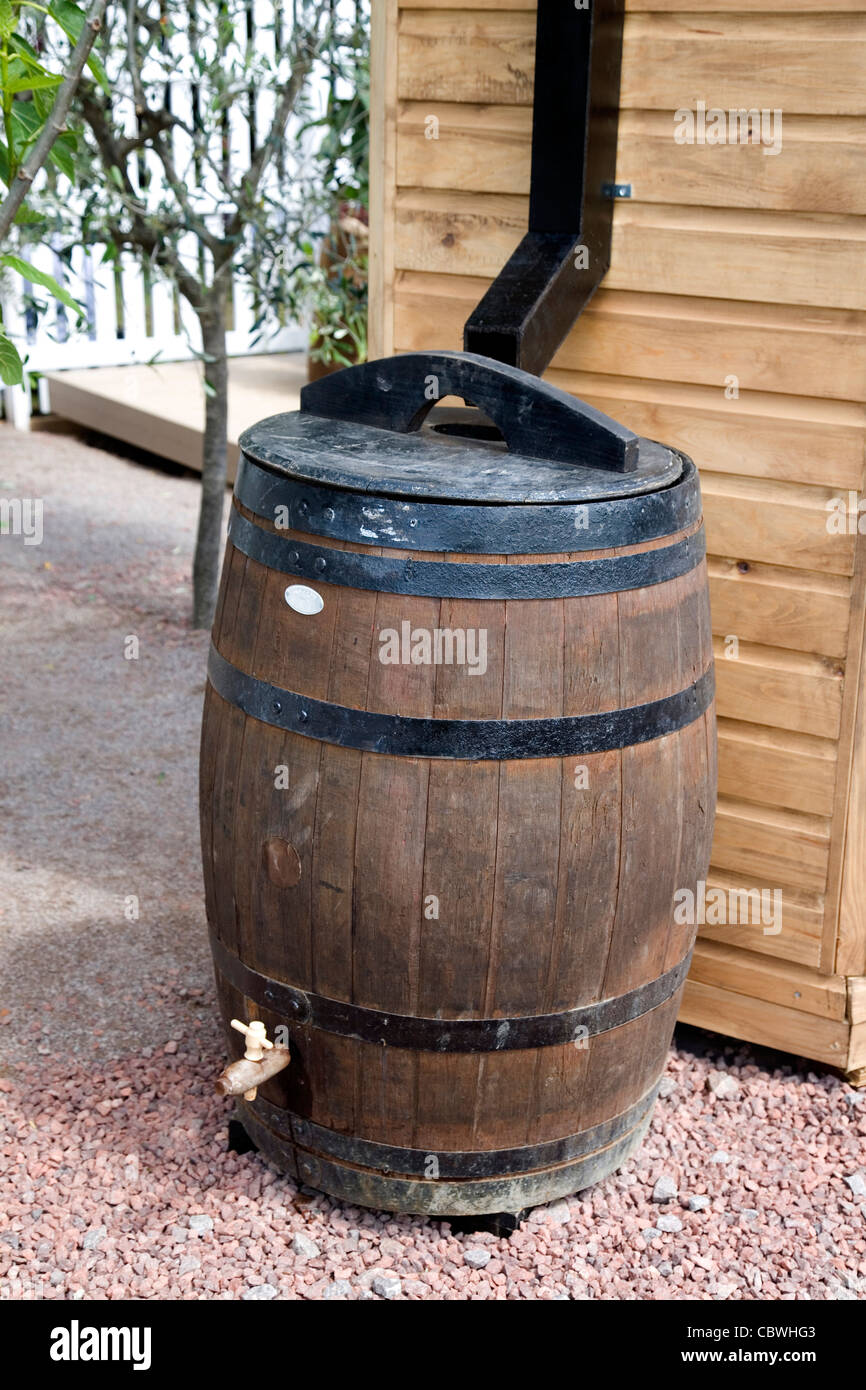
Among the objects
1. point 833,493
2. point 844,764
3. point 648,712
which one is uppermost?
point 833,493

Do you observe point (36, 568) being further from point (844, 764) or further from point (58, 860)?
point (844, 764)

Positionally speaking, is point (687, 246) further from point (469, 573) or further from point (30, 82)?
point (30, 82)

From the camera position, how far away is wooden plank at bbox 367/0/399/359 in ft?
9.54

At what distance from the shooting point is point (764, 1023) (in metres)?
2.91

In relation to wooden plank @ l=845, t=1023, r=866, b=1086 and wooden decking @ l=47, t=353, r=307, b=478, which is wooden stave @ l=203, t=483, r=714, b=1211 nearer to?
wooden plank @ l=845, t=1023, r=866, b=1086

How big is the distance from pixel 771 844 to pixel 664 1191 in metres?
0.72

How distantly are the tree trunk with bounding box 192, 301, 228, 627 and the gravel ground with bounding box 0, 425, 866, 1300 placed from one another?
61.2 inches

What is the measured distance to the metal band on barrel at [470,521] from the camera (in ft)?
6.52

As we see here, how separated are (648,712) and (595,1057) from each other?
23.4 inches

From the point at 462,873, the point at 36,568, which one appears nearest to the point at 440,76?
the point at 462,873

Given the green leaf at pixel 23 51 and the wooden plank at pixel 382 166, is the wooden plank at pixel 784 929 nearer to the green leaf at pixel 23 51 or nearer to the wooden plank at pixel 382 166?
the wooden plank at pixel 382 166

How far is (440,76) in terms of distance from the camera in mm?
2852

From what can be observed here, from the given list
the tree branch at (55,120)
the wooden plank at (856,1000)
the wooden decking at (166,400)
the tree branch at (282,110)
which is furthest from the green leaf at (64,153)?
the wooden decking at (166,400)

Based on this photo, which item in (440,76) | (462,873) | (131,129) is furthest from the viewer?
(131,129)
